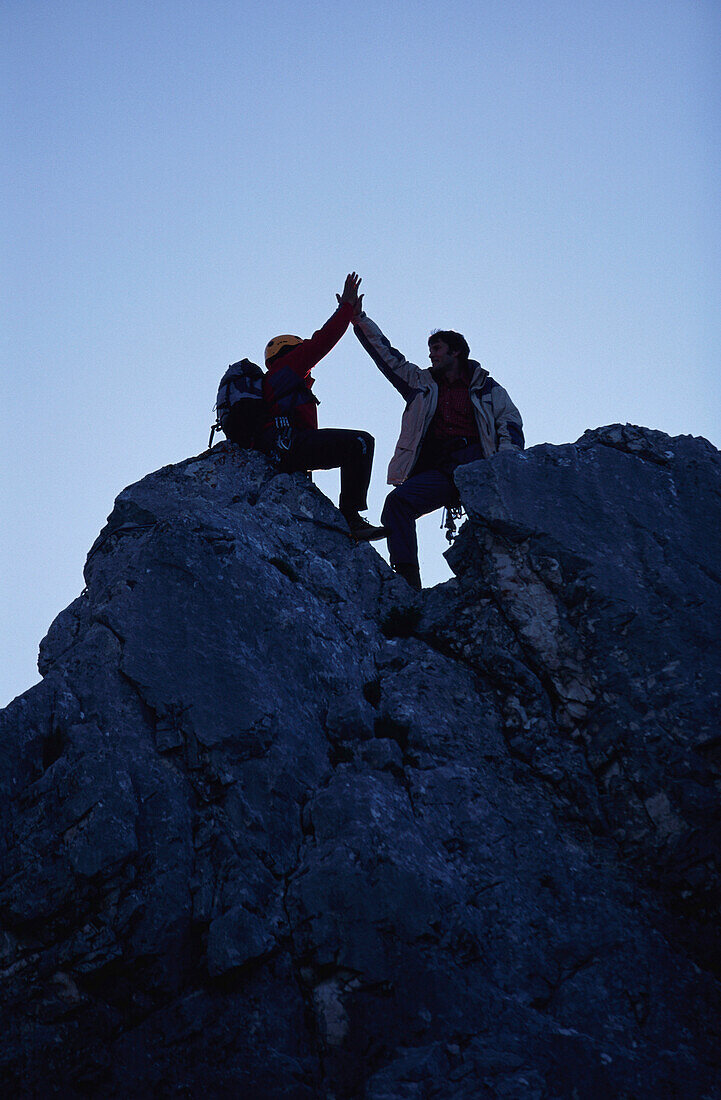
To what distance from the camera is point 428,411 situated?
1329cm

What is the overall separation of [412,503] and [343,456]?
119cm

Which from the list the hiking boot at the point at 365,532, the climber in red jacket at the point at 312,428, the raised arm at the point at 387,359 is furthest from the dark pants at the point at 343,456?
the raised arm at the point at 387,359

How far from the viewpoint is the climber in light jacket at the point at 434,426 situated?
41.3 feet

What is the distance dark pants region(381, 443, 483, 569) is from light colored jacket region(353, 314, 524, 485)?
312mm

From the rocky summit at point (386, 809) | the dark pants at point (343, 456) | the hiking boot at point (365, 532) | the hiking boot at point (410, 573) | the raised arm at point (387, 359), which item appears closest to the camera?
the rocky summit at point (386, 809)

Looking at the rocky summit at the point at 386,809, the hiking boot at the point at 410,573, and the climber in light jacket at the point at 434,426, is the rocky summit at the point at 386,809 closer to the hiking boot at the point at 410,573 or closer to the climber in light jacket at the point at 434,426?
the hiking boot at the point at 410,573

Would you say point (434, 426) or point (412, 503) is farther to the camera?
point (434, 426)

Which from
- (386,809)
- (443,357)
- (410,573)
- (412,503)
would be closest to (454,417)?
(443,357)

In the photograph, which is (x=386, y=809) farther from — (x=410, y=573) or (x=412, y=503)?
(x=412, y=503)

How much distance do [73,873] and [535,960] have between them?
13.2 ft

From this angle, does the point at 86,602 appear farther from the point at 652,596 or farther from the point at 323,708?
the point at 652,596

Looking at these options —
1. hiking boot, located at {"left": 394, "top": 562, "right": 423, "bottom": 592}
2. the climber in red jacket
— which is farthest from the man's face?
hiking boot, located at {"left": 394, "top": 562, "right": 423, "bottom": 592}

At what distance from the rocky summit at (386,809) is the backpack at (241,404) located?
5.98 ft

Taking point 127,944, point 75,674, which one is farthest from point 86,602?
point 127,944
